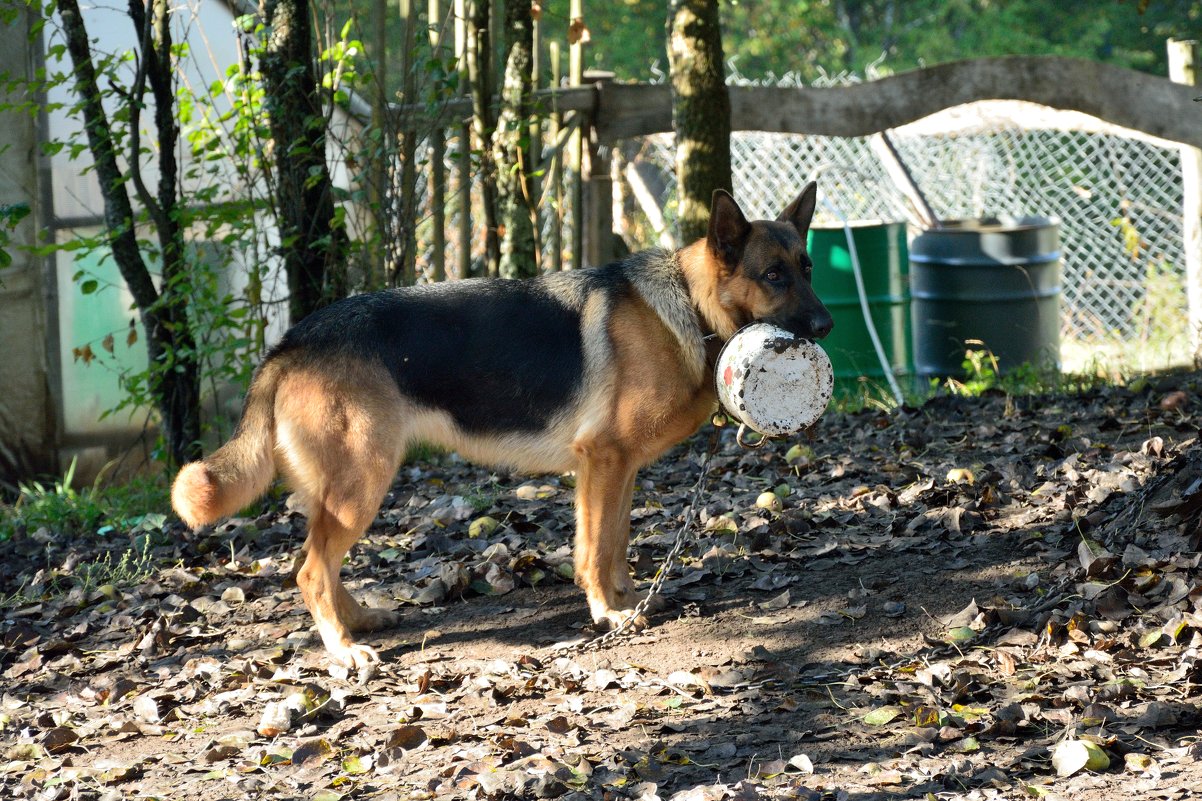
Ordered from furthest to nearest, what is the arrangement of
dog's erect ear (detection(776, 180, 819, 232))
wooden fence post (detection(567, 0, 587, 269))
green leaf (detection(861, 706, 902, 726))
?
wooden fence post (detection(567, 0, 587, 269))
dog's erect ear (detection(776, 180, 819, 232))
green leaf (detection(861, 706, 902, 726))

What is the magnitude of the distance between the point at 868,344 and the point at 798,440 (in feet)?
8.29

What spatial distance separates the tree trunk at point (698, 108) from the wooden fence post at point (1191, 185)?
10.9 feet

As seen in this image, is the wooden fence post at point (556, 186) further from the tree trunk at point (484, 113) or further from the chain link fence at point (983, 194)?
the chain link fence at point (983, 194)

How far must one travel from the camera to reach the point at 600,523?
4.32 meters

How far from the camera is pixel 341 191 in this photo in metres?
6.11

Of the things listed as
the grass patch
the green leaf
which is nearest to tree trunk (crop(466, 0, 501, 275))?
the grass patch

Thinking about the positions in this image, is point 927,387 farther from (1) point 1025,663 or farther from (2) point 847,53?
(2) point 847,53

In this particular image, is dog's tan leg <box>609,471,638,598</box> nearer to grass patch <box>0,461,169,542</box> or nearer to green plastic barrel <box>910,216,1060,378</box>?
grass patch <box>0,461,169,542</box>

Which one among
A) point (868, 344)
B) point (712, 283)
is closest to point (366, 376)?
point (712, 283)

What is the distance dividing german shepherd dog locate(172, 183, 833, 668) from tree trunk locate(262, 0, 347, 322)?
200 cm

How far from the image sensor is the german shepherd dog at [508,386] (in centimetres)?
419

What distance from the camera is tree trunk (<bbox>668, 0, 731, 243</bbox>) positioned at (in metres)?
6.65

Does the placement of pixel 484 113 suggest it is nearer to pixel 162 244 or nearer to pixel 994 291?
pixel 162 244

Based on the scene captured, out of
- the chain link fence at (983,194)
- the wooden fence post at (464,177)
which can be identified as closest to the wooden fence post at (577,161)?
the wooden fence post at (464,177)
